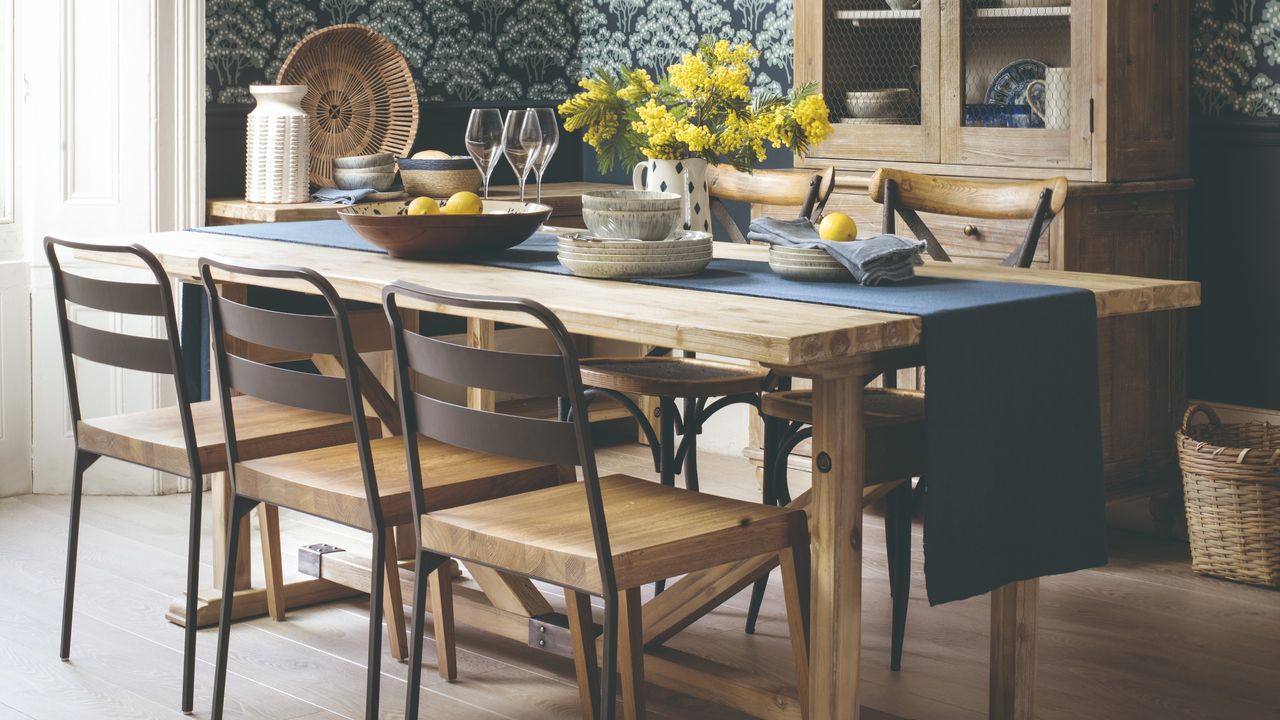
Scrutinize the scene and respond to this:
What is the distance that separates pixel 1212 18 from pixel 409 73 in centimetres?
247

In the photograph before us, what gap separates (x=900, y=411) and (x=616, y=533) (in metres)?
0.95

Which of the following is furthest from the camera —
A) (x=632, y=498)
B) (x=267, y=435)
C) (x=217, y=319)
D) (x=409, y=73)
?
(x=409, y=73)

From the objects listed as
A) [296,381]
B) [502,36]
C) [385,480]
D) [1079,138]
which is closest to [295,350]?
[296,381]

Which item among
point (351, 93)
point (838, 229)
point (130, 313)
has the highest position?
point (351, 93)

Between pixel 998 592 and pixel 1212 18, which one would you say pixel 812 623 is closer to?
pixel 998 592

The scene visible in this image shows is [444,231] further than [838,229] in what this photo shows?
Yes

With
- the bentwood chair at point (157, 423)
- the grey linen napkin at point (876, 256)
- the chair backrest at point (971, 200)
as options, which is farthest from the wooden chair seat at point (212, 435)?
the chair backrest at point (971, 200)

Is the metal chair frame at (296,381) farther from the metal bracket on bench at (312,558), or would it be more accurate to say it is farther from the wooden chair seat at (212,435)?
the metal bracket on bench at (312,558)

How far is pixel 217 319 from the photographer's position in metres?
2.61

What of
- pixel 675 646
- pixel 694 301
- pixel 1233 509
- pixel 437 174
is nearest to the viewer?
pixel 694 301

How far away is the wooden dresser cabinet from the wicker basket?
11.5 inches

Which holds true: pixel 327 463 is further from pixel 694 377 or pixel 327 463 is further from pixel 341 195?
pixel 341 195

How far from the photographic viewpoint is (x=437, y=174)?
4.70 meters

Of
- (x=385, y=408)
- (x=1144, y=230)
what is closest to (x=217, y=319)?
(x=385, y=408)
